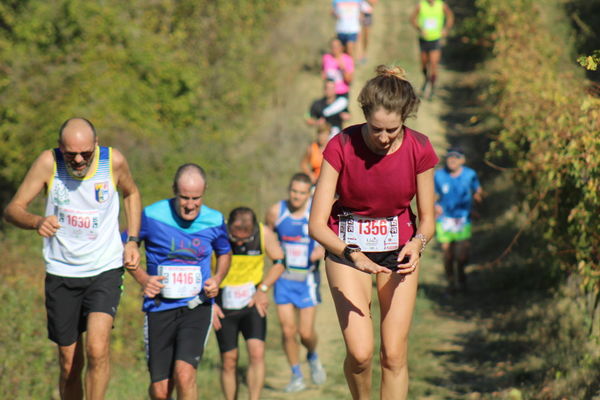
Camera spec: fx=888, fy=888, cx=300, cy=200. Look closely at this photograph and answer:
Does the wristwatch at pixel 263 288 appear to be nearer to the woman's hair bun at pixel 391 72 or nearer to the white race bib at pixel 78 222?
the white race bib at pixel 78 222

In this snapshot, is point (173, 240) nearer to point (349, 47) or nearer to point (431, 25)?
point (431, 25)

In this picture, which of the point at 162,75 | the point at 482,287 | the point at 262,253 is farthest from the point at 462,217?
the point at 162,75

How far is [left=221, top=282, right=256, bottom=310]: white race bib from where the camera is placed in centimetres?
746

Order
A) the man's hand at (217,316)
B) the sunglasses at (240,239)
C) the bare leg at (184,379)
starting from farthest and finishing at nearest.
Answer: the sunglasses at (240,239)
the man's hand at (217,316)
the bare leg at (184,379)

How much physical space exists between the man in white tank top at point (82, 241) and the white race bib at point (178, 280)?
310 millimetres

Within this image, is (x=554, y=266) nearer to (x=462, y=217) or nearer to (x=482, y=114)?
(x=462, y=217)

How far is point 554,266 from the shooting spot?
325 inches

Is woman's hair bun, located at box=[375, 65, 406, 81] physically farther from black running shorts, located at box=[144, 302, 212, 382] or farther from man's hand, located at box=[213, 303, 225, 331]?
man's hand, located at box=[213, 303, 225, 331]

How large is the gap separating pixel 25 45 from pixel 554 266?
9.80 m

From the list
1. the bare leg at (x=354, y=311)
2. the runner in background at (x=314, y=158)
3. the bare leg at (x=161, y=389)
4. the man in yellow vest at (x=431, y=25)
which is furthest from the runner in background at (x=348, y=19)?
the bare leg at (x=354, y=311)

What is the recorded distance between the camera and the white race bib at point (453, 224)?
36.8 ft

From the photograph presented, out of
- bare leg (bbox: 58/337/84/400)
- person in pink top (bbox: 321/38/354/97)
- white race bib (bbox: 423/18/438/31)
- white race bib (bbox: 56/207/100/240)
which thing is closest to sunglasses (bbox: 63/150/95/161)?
white race bib (bbox: 56/207/100/240)

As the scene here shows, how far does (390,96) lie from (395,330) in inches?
53.8

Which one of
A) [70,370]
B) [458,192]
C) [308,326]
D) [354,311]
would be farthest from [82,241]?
[458,192]
